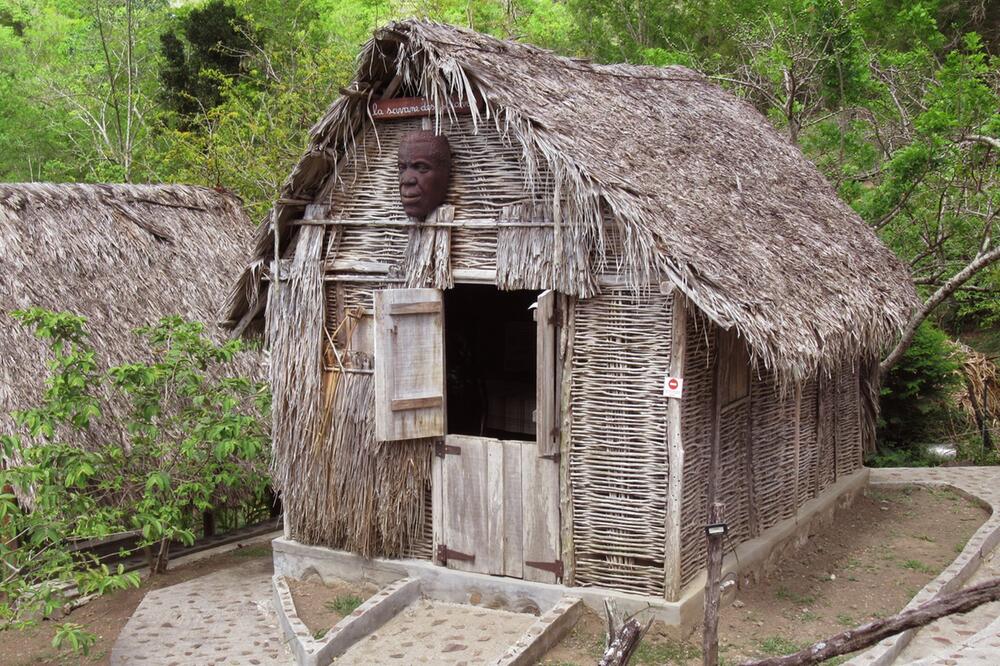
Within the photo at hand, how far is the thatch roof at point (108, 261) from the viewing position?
926 centimetres

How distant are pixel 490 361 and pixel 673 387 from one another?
16.3 ft

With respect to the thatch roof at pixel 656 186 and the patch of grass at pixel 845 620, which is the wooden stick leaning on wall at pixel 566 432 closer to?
the thatch roof at pixel 656 186

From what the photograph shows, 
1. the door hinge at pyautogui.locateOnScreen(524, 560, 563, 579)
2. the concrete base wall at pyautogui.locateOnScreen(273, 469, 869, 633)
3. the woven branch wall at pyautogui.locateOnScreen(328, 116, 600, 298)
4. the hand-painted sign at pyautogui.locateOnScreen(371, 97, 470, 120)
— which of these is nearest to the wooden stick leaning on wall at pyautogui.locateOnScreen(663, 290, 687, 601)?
the concrete base wall at pyautogui.locateOnScreen(273, 469, 869, 633)

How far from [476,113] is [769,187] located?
3689mm

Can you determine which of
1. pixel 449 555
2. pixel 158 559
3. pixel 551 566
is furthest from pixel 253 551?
pixel 551 566

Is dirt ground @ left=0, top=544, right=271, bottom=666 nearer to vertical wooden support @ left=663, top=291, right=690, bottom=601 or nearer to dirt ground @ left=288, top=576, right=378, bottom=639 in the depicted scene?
dirt ground @ left=288, top=576, right=378, bottom=639

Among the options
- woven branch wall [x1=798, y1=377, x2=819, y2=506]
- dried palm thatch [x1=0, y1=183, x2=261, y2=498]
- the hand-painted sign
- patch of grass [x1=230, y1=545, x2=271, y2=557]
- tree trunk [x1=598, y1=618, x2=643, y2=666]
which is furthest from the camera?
patch of grass [x1=230, y1=545, x2=271, y2=557]

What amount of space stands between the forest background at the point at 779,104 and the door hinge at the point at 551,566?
446cm

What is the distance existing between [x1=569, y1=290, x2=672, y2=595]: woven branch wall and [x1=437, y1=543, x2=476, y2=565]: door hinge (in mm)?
941

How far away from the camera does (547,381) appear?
732cm

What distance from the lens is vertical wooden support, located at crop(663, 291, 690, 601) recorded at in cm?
696

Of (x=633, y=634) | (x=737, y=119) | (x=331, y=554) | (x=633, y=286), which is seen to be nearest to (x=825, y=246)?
(x=737, y=119)

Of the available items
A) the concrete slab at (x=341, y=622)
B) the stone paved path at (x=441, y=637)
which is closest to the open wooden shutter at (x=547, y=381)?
the stone paved path at (x=441, y=637)

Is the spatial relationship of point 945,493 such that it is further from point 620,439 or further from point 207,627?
point 207,627
